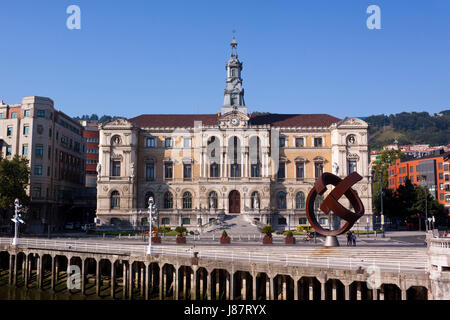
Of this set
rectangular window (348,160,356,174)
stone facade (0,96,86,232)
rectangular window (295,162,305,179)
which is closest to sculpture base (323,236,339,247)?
rectangular window (295,162,305,179)

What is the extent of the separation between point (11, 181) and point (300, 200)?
170 ft

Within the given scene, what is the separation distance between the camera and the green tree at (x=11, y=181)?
7025 centimetres

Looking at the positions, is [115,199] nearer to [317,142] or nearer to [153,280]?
[317,142]

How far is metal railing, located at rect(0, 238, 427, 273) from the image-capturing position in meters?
32.5

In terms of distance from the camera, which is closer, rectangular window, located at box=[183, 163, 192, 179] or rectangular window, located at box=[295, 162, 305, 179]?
rectangular window, located at box=[295, 162, 305, 179]

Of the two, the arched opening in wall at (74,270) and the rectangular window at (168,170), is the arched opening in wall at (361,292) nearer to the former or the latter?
the arched opening in wall at (74,270)

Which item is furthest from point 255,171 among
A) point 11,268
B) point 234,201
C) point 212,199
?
point 11,268

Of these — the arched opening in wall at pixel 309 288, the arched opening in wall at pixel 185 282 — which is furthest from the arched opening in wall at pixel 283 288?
the arched opening in wall at pixel 185 282

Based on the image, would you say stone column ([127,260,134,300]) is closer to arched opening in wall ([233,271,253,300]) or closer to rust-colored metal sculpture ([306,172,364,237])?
arched opening in wall ([233,271,253,300])

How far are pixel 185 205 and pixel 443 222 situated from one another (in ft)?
184

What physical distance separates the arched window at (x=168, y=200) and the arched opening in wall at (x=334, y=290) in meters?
60.6

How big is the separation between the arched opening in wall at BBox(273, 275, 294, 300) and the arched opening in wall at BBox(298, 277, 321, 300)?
1.17 m

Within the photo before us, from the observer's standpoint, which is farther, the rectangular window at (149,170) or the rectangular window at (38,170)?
the rectangular window at (149,170)

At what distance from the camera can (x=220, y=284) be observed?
139ft
